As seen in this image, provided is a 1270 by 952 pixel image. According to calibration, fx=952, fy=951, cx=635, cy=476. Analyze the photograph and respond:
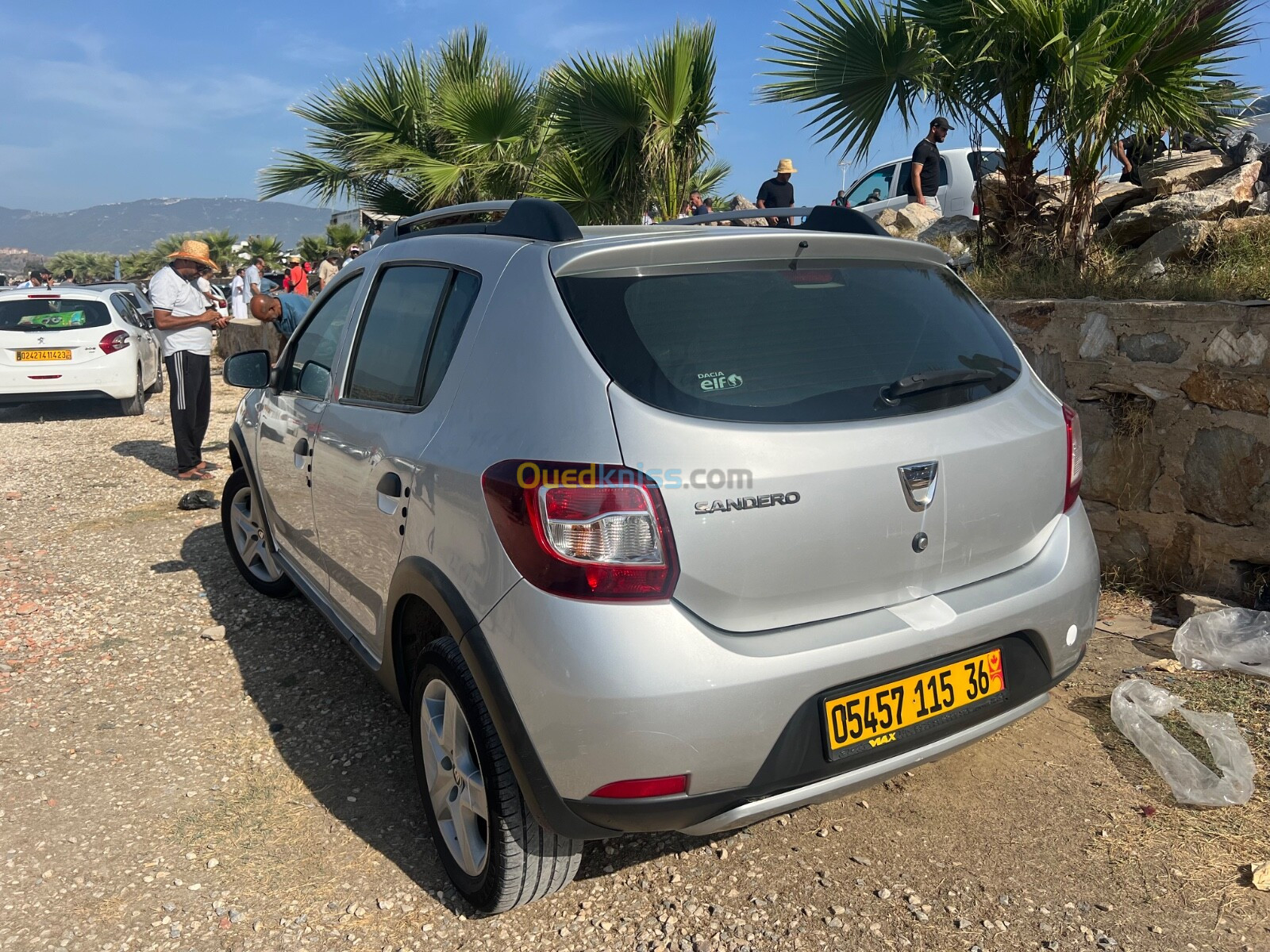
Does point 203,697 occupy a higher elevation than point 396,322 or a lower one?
lower

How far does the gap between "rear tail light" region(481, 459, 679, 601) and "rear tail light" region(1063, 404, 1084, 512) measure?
1.25 m

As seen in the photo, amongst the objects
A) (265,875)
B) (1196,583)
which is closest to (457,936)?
(265,875)

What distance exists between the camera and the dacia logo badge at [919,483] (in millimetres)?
2176

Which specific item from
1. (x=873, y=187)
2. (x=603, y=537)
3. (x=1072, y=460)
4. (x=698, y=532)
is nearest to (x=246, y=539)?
(x=603, y=537)

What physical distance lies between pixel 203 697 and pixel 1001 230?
5.54m

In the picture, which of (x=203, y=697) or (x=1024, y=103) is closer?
(x=203, y=697)

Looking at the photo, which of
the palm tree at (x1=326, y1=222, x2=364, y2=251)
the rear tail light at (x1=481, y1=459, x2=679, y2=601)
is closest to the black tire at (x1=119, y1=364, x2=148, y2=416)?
the rear tail light at (x1=481, y1=459, x2=679, y2=601)

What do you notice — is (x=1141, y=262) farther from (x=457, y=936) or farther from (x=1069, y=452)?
(x=457, y=936)

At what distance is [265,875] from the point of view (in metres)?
2.66

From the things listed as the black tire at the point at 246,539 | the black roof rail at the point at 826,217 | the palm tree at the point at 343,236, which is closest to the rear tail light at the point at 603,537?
the black roof rail at the point at 826,217

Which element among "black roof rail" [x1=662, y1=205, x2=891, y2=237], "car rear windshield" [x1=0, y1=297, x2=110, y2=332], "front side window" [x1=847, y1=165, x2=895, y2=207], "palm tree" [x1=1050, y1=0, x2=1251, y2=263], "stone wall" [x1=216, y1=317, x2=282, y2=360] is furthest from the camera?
"stone wall" [x1=216, y1=317, x2=282, y2=360]

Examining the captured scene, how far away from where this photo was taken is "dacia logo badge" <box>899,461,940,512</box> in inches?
85.7

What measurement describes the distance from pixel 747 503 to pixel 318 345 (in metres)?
2.25

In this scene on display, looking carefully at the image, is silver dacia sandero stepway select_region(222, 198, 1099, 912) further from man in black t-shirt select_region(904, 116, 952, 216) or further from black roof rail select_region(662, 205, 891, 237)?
man in black t-shirt select_region(904, 116, 952, 216)
